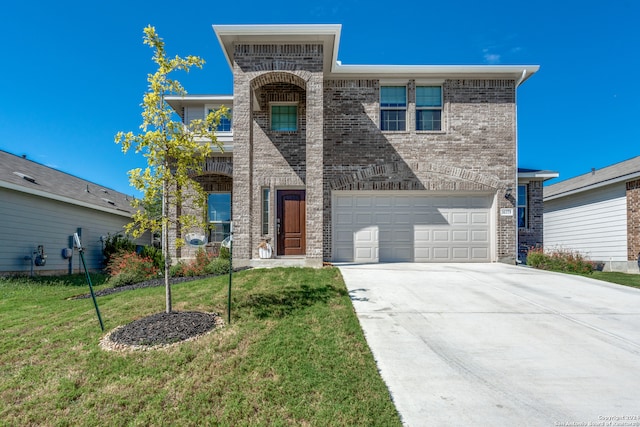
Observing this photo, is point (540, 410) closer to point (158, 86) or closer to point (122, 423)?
point (122, 423)

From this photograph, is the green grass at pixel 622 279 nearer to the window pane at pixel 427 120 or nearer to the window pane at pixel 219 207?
the window pane at pixel 427 120

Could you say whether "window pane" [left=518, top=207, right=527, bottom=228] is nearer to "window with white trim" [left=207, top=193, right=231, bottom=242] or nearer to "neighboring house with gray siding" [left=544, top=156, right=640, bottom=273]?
"neighboring house with gray siding" [left=544, top=156, right=640, bottom=273]

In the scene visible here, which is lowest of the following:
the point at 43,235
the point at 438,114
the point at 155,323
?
the point at 155,323

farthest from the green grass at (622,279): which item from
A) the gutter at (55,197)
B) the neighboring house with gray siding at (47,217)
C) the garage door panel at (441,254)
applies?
the neighboring house with gray siding at (47,217)

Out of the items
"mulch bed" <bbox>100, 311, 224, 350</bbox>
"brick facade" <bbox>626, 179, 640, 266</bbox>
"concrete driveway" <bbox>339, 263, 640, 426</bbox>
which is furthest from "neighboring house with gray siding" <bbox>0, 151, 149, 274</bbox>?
"brick facade" <bbox>626, 179, 640, 266</bbox>

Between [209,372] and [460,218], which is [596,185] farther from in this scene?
[209,372]

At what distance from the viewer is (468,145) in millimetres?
11156

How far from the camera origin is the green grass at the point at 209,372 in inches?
120

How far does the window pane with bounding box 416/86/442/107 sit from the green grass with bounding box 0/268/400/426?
7.87 metres

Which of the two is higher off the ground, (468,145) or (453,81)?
(453,81)

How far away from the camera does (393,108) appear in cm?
1122

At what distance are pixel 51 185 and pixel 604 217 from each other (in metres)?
20.1

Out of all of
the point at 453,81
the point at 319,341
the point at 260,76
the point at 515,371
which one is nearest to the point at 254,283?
the point at 319,341

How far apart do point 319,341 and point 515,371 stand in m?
2.16
